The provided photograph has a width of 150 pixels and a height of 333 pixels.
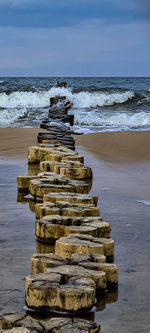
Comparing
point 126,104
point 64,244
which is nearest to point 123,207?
point 64,244

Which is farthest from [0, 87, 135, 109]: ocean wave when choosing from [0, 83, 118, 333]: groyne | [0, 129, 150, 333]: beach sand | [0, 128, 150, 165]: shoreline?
[0, 83, 118, 333]: groyne

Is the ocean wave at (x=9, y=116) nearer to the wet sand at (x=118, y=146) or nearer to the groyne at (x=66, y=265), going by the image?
the wet sand at (x=118, y=146)

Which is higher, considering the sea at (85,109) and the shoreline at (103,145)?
the sea at (85,109)

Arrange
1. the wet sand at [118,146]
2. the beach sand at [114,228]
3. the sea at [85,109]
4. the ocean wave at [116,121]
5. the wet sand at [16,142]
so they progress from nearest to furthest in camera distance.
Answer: the beach sand at [114,228]
the wet sand at [118,146]
the wet sand at [16,142]
the ocean wave at [116,121]
the sea at [85,109]

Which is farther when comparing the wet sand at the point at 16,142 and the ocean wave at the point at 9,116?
the ocean wave at the point at 9,116

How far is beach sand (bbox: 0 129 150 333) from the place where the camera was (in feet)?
8.38

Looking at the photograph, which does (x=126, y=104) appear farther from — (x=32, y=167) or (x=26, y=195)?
(x=26, y=195)

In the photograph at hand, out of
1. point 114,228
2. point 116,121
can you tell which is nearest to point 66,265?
point 114,228

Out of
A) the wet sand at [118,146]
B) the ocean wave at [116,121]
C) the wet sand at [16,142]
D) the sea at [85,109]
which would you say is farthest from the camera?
the sea at [85,109]

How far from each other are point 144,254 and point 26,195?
219 cm

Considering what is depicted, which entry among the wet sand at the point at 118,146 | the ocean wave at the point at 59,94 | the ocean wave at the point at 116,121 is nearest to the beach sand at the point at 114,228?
→ the wet sand at the point at 118,146

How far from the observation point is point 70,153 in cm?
726

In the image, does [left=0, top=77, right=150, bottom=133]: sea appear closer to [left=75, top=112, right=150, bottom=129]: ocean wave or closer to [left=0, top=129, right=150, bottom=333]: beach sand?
[left=75, top=112, right=150, bottom=129]: ocean wave

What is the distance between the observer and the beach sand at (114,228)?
2.55 metres
